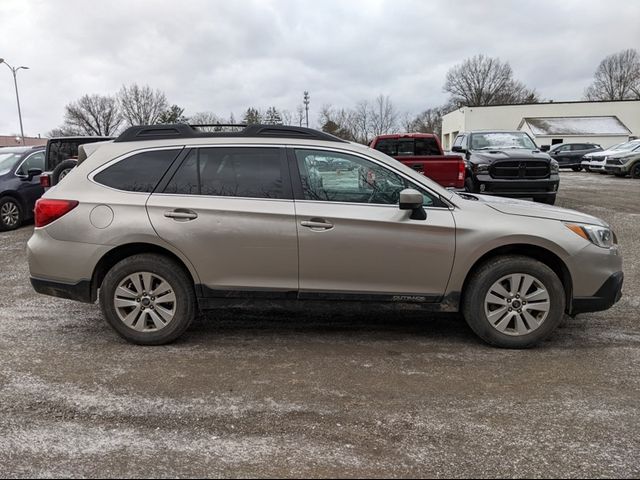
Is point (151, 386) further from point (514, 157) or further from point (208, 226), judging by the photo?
point (514, 157)

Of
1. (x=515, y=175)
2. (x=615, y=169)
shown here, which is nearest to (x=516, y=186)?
(x=515, y=175)

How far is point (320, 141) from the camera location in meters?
4.51

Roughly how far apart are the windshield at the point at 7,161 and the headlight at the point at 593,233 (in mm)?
10719

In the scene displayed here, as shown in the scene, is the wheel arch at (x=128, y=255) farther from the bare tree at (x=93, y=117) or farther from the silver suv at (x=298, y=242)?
the bare tree at (x=93, y=117)

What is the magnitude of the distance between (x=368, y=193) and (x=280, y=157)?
816mm

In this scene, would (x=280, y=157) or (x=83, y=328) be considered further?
(x=83, y=328)

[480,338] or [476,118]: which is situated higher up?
[476,118]

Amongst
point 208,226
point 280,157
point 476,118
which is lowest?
point 208,226

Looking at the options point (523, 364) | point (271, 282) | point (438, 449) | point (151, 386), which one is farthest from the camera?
point (271, 282)

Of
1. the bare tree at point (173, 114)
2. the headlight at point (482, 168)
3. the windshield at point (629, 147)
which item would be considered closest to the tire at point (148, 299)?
the headlight at point (482, 168)

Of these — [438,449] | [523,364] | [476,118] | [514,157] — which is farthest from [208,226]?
[476,118]

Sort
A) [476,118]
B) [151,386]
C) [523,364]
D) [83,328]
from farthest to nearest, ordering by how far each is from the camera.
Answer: [476,118], [83,328], [523,364], [151,386]

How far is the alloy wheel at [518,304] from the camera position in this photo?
4.24 m

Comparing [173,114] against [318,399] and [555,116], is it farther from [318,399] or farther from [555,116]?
[318,399]
